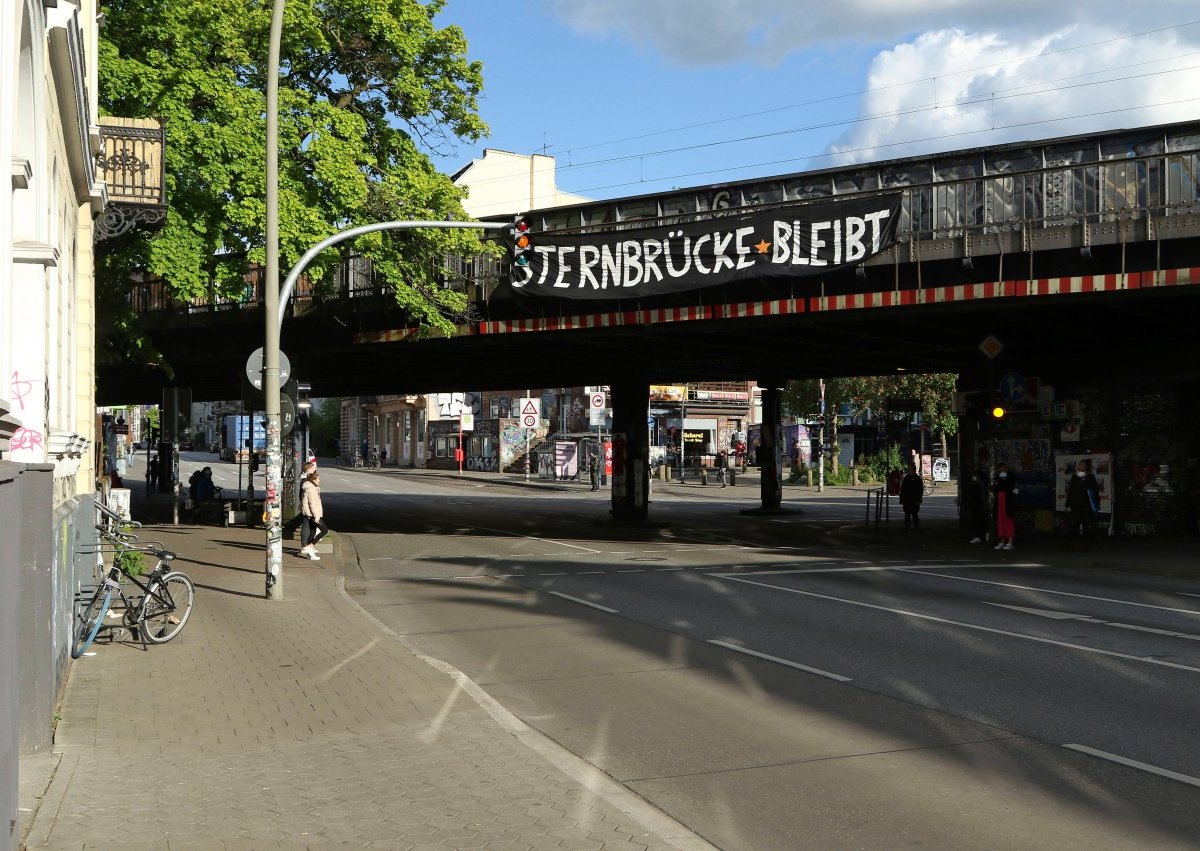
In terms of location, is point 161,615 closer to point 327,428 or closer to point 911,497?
point 911,497

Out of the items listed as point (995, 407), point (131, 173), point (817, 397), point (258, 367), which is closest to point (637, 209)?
point (995, 407)

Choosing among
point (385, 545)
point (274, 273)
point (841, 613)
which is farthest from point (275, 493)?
point (385, 545)

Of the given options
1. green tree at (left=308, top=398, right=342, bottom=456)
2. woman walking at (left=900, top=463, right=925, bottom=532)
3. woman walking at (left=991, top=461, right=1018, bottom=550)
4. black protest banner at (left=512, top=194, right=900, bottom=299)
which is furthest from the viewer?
green tree at (left=308, top=398, right=342, bottom=456)

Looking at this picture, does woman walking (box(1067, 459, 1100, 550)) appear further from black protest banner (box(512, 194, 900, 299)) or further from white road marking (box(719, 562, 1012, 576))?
black protest banner (box(512, 194, 900, 299))

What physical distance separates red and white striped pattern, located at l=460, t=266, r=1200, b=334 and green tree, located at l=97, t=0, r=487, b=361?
3578 millimetres

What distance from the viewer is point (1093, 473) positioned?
25594mm

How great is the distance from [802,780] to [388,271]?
20591mm

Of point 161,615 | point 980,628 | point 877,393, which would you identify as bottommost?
point 980,628

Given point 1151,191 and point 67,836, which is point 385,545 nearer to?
point 1151,191

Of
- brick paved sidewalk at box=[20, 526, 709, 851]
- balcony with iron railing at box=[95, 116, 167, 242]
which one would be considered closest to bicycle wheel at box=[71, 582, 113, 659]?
brick paved sidewalk at box=[20, 526, 709, 851]

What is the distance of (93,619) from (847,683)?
6.79 m

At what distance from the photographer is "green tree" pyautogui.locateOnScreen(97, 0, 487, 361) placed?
2306 cm

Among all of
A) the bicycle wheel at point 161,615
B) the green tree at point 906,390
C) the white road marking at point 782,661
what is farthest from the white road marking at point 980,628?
the green tree at point 906,390

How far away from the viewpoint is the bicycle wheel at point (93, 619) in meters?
10.7
